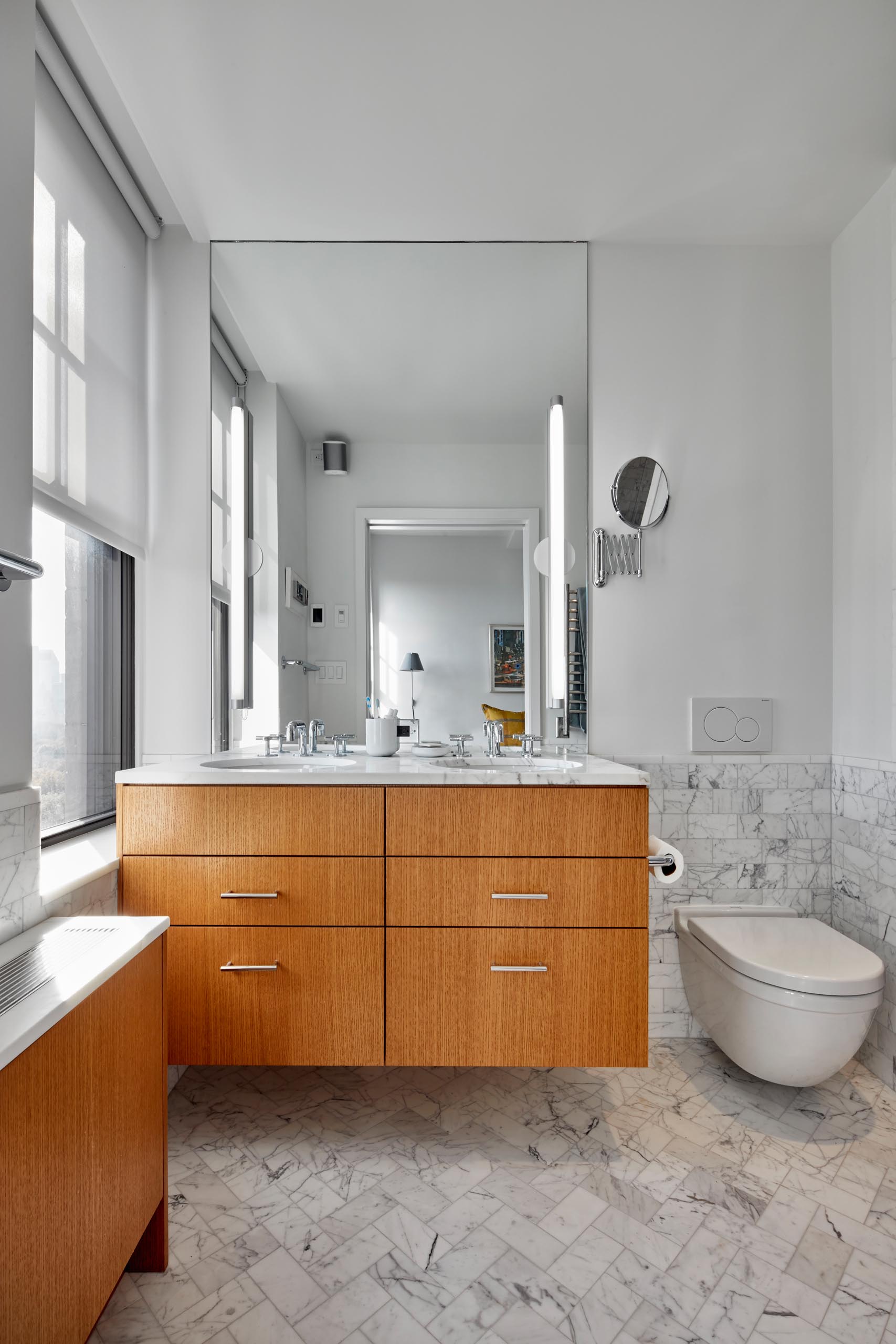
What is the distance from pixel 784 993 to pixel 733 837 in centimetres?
60

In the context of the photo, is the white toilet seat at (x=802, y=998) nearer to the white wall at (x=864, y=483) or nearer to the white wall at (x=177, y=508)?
the white wall at (x=864, y=483)

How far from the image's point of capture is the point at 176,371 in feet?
7.20

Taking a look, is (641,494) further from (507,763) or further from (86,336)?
(86,336)

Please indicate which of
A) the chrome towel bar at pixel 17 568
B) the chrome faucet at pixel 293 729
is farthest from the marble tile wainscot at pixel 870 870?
the chrome towel bar at pixel 17 568

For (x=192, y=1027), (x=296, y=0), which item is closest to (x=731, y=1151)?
(x=192, y=1027)

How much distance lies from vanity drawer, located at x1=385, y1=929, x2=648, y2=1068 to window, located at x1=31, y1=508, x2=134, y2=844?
88 centimetres

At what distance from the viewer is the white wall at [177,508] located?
2.18 m

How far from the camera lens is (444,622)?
7.20 feet

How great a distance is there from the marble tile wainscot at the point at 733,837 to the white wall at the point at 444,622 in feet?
1.71

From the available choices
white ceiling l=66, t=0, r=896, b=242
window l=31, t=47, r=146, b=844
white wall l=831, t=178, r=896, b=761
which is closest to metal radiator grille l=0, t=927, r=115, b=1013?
window l=31, t=47, r=146, b=844

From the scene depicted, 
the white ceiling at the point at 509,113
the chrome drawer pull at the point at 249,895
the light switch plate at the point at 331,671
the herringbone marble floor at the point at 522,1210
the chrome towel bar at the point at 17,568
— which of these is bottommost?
the herringbone marble floor at the point at 522,1210

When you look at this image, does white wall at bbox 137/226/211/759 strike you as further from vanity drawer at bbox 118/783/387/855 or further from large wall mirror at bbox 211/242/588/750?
vanity drawer at bbox 118/783/387/855

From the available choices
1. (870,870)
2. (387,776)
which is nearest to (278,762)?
(387,776)

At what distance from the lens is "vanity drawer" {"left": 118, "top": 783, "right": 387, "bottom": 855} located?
64.7 inches
